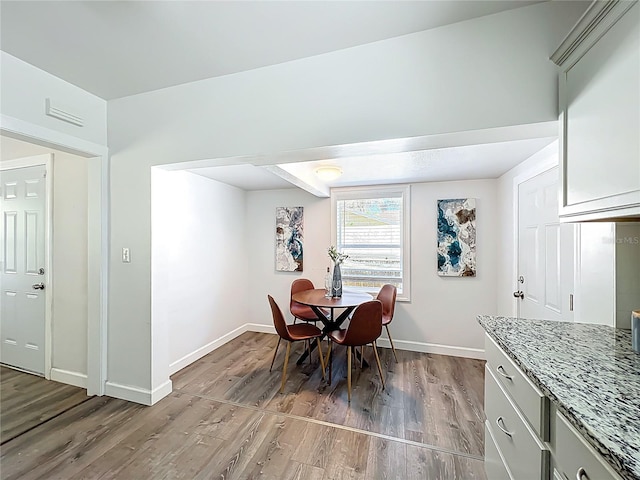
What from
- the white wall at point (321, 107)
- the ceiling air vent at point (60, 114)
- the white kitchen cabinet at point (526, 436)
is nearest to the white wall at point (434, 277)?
the white kitchen cabinet at point (526, 436)

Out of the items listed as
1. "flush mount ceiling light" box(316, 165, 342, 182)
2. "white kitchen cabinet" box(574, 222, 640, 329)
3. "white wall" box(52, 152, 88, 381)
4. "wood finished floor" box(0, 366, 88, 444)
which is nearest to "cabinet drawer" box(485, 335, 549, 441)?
"white kitchen cabinet" box(574, 222, 640, 329)

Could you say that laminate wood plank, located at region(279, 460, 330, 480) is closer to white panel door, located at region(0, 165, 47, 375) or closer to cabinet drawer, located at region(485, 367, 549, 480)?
cabinet drawer, located at region(485, 367, 549, 480)

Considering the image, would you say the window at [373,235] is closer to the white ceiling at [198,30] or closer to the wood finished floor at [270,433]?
the wood finished floor at [270,433]

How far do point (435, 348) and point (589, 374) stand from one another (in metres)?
2.82

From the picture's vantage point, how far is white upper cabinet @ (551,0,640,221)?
932 millimetres

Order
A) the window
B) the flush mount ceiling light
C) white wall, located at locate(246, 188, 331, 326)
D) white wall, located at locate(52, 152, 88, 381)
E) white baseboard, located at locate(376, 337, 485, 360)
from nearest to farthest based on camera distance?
white wall, located at locate(52, 152, 88, 381), the flush mount ceiling light, white baseboard, located at locate(376, 337, 485, 360), the window, white wall, located at locate(246, 188, 331, 326)

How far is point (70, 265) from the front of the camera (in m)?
2.62

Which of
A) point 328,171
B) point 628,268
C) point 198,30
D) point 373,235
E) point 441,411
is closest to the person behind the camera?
point 628,268

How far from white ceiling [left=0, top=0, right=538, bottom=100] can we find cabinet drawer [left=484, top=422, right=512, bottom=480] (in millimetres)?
2269

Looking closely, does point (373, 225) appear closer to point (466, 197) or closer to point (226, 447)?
point (466, 197)

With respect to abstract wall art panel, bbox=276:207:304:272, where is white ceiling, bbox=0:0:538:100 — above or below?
above

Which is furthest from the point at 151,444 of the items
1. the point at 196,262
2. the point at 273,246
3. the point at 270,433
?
the point at 273,246

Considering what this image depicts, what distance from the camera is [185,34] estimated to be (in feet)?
5.32

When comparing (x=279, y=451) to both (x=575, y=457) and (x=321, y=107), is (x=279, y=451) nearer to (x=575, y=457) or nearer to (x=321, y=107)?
(x=575, y=457)
